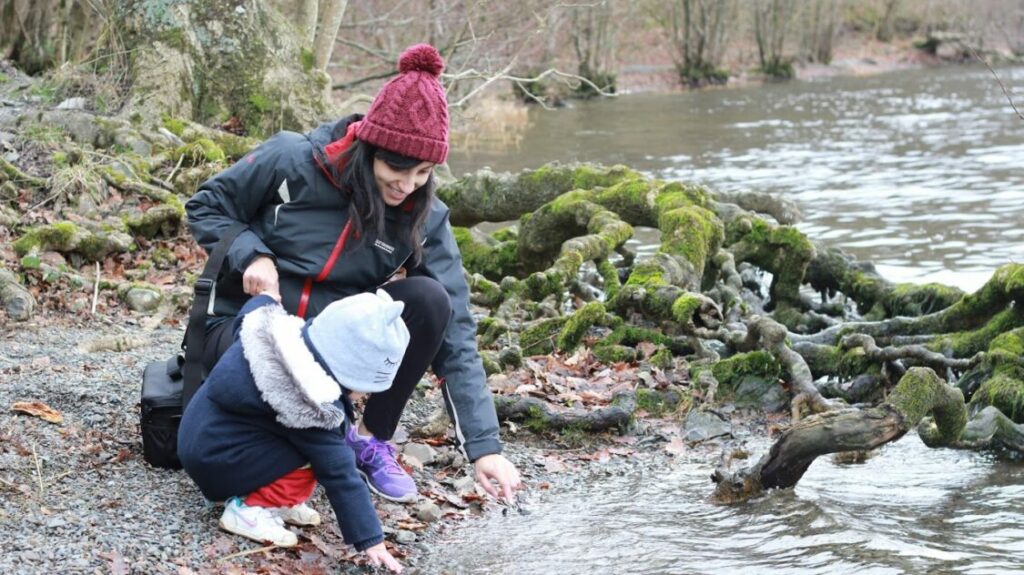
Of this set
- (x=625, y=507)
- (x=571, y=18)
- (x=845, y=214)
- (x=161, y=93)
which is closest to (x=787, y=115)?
(x=571, y=18)

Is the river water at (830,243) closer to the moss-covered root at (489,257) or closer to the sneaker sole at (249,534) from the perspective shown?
the sneaker sole at (249,534)

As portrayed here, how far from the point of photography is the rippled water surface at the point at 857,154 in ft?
42.2

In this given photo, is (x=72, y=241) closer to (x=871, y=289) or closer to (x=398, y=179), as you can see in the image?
(x=398, y=179)

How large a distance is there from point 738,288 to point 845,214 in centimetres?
711

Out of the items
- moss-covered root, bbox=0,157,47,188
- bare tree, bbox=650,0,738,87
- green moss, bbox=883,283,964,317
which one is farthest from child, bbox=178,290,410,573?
bare tree, bbox=650,0,738,87

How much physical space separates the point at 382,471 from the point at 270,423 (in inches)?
31.4

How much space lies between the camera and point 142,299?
7000 millimetres

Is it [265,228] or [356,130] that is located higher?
[356,130]

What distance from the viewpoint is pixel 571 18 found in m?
35.0

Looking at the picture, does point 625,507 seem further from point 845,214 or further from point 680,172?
point 680,172

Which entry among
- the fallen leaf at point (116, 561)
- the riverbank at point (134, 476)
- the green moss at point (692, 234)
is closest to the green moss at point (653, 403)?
the riverbank at point (134, 476)

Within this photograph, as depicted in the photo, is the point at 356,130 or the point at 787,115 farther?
the point at 787,115

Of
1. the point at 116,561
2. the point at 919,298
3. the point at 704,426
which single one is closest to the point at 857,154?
the point at 919,298

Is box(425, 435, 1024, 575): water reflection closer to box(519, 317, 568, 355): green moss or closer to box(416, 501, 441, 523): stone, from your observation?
box(416, 501, 441, 523): stone
